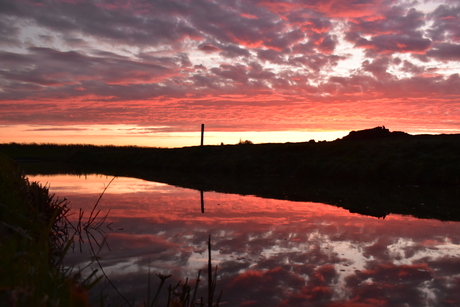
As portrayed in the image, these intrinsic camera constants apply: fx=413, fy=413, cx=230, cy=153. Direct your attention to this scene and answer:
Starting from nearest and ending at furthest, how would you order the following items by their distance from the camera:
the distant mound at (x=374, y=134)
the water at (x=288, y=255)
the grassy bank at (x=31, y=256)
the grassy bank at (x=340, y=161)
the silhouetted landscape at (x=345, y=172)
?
the grassy bank at (x=31, y=256), the water at (x=288, y=255), the silhouetted landscape at (x=345, y=172), the grassy bank at (x=340, y=161), the distant mound at (x=374, y=134)

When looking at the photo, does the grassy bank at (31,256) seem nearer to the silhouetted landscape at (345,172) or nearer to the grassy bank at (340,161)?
the silhouetted landscape at (345,172)

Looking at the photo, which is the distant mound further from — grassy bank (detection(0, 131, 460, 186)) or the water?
the water

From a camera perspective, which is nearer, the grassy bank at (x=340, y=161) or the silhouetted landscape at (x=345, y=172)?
the silhouetted landscape at (x=345, y=172)

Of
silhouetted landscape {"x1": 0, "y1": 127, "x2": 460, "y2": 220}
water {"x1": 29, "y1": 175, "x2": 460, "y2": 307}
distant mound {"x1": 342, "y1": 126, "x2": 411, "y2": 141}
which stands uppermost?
distant mound {"x1": 342, "y1": 126, "x2": 411, "y2": 141}

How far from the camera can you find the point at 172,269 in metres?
5.25

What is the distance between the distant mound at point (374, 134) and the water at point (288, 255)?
19.6 m

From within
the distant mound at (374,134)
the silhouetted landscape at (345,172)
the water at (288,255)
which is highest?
the distant mound at (374,134)

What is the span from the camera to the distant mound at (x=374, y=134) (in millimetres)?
28312

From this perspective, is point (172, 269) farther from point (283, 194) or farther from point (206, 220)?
point (283, 194)

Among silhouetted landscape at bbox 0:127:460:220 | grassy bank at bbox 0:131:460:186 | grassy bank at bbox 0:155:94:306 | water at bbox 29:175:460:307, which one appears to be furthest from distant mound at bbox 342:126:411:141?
grassy bank at bbox 0:155:94:306

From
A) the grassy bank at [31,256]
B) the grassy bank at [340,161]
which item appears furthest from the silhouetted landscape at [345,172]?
the grassy bank at [31,256]

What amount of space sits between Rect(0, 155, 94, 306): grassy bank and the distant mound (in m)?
24.3

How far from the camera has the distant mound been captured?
28312 mm

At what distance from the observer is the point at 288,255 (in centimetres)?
594
